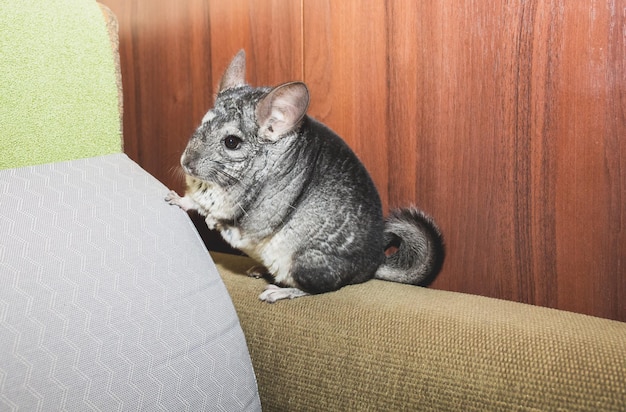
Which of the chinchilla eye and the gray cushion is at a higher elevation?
the chinchilla eye

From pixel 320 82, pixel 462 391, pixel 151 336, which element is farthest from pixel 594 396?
pixel 320 82

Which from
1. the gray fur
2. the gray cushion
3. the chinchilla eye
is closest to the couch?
the gray cushion

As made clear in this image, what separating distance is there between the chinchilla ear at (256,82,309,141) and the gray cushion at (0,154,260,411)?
13.8 inches

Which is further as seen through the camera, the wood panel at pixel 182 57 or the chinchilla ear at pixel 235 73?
the wood panel at pixel 182 57

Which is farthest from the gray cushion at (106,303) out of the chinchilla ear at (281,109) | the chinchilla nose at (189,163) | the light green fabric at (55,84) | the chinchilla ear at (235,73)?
the chinchilla ear at (235,73)

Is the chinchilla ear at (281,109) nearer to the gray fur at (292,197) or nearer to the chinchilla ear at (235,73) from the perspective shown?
the gray fur at (292,197)

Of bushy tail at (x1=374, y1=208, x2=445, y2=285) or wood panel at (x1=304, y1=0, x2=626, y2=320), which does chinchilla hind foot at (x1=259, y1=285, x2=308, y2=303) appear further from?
wood panel at (x1=304, y1=0, x2=626, y2=320)

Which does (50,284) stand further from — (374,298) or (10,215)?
(374,298)

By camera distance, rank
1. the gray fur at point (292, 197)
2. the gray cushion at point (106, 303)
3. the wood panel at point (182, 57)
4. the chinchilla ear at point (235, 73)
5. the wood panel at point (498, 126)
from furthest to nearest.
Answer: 1. the wood panel at point (182, 57)
2. the chinchilla ear at point (235, 73)
3. the gray fur at point (292, 197)
4. the wood panel at point (498, 126)
5. the gray cushion at point (106, 303)

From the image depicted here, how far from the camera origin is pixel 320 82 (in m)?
1.56

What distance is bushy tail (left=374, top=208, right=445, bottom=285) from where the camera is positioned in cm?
137

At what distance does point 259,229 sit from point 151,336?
542mm

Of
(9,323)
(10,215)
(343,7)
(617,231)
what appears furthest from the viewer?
(343,7)

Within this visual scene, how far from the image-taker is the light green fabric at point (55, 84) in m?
1.05
